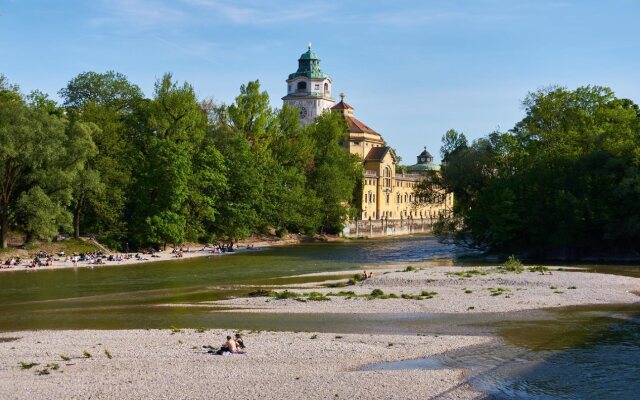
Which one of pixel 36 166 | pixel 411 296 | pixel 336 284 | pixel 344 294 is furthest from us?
pixel 36 166

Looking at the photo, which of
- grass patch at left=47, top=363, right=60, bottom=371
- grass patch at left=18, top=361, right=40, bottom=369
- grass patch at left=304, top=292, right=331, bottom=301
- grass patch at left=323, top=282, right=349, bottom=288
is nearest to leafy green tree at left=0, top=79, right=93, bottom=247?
grass patch at left=323, top=282, right=349, bottom=288

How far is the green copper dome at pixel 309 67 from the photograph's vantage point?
184600 mm

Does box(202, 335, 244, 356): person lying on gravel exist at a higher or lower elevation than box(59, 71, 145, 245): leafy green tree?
lower

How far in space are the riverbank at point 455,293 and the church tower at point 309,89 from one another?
12499cm

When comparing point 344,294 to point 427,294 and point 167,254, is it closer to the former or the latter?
point 427,294

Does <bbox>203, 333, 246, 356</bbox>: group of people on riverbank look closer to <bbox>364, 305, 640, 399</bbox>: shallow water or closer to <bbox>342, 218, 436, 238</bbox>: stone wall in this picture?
<bbox>364, 305, 640, 399</bbox>: shallow water

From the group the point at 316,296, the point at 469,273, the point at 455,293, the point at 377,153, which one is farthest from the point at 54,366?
the point at 377,153

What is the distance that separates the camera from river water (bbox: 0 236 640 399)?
1059 inches

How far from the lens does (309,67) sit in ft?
609

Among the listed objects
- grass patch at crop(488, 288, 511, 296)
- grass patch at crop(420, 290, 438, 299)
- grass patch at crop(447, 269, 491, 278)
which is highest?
grass patch at crop(447, 269, 491, 278)

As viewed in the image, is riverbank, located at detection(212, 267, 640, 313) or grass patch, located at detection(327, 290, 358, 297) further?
grass patch, located at detection(327, 290, 358, 297)

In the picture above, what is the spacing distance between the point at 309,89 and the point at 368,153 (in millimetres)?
32397

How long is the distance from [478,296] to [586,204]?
3191 cm

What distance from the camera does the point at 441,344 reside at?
32.2 meters
